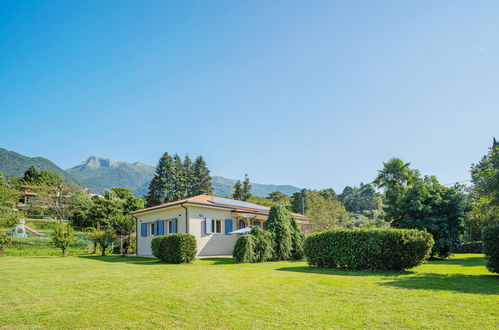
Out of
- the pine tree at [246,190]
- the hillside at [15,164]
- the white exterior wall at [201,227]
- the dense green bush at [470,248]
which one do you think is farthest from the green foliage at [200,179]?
the hillside at [15,164]

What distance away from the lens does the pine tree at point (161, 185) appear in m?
54.8

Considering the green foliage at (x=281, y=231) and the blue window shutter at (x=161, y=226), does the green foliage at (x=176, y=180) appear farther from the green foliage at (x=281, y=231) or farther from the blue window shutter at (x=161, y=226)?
the green foliage at (x=281, y=231)

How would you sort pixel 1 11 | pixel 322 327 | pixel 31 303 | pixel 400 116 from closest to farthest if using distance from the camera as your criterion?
1. pixel 322 327
2. pixel 31 303
3. pixel 1 11
4. pixel 400 116

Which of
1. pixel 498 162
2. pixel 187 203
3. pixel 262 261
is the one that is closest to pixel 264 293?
pixel 262 261

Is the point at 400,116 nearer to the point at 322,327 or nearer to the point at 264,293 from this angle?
the point at 264,293

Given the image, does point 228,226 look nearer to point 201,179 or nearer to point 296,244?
point 296,244

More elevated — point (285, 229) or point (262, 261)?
point (285, 229)

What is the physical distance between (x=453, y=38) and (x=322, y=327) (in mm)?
13467

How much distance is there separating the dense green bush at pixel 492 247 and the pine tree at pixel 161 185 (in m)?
49.7

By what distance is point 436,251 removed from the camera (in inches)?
770

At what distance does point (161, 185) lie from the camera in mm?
55062

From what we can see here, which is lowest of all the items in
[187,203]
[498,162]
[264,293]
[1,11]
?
[264,293]

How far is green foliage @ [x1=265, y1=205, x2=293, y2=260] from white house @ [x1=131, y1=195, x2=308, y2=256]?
3.30 metres

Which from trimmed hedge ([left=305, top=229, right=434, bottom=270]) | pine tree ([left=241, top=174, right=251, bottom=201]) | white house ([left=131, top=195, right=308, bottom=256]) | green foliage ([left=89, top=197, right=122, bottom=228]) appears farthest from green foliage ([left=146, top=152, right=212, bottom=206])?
trimmed hedge ([left=305, top=229, right=434, bottom=270])
